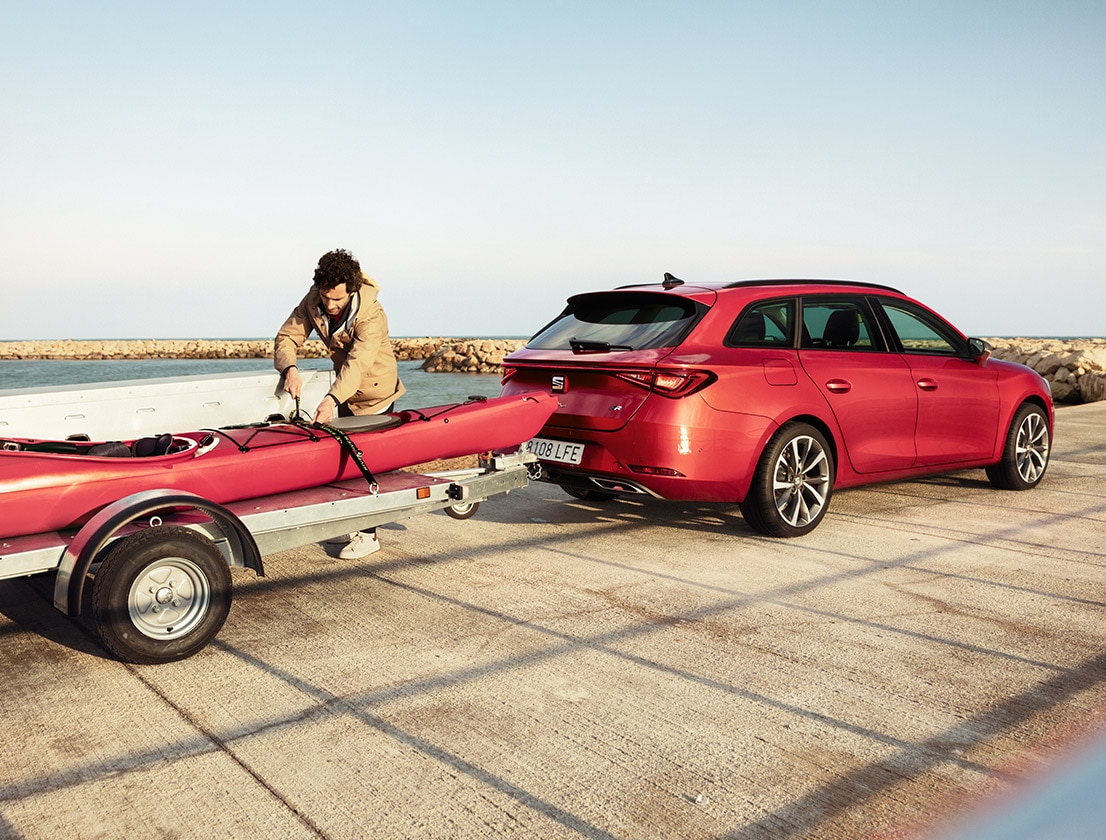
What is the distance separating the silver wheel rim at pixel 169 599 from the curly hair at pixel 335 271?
2.14 meters

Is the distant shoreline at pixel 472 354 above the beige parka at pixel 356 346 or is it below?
below

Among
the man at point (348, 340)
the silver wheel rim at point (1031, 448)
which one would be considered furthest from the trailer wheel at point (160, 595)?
the silver wheel rim at point (1031, 448)

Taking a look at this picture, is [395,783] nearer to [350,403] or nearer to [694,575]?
[694,575]

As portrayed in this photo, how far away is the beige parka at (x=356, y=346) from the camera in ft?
18.3

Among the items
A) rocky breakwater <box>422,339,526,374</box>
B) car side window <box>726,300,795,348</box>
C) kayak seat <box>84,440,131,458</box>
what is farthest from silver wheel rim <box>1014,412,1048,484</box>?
rocky breakwater <box>422,339,526,374</box>

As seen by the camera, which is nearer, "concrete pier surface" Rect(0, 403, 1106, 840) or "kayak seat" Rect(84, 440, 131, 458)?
"concrete pier surface" Rect(0, 403, 1106, 840)

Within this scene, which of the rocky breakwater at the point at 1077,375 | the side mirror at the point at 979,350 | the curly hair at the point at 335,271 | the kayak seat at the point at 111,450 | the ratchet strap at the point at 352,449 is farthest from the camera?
the rocky breakwater at the point at 1077,375

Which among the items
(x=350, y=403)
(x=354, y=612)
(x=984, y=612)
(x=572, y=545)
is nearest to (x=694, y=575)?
(x=572, y=545)

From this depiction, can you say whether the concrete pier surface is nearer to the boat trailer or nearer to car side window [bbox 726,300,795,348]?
the boat trailer

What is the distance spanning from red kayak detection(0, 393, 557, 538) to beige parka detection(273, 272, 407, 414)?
0.42 meters

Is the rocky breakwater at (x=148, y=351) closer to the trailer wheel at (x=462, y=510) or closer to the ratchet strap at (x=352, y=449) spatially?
the trailer wheel at (x=462, y=510)

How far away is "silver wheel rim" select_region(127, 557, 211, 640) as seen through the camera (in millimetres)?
3869

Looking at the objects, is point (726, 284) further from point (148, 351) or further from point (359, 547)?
point (148, 351)

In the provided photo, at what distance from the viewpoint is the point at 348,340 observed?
580 cm
